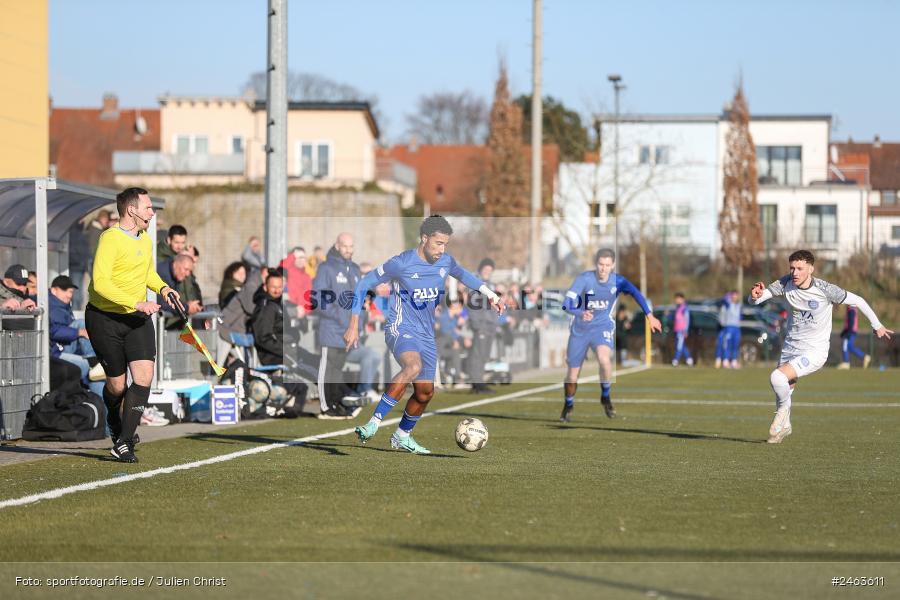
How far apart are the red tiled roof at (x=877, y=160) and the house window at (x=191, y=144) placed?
43.5m

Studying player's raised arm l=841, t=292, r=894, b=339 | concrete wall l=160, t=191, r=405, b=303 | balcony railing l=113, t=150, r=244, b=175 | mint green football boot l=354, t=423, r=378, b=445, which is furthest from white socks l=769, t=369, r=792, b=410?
balcony railing l=113, t=150, r=244, b=175


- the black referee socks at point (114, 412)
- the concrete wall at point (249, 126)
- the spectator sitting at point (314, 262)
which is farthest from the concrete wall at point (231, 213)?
the black referee socks at point (114, 412)

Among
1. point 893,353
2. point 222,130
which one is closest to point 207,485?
point 893,353

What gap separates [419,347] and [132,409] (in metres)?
2.49

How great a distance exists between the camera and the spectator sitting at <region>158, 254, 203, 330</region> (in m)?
15.5

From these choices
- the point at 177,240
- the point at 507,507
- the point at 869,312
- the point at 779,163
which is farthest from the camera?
the point at 779,163

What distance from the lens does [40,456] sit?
10.9 metres

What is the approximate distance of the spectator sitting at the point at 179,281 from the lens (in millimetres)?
15523

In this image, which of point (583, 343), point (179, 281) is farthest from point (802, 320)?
point (179, 281)

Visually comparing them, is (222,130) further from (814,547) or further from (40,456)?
(814,547)

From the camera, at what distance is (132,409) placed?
10453mm

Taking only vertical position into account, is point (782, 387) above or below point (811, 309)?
below

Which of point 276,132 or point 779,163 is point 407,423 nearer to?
point 276,132

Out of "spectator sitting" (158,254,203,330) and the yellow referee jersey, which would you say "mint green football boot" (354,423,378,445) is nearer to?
the yellow referee jersey
